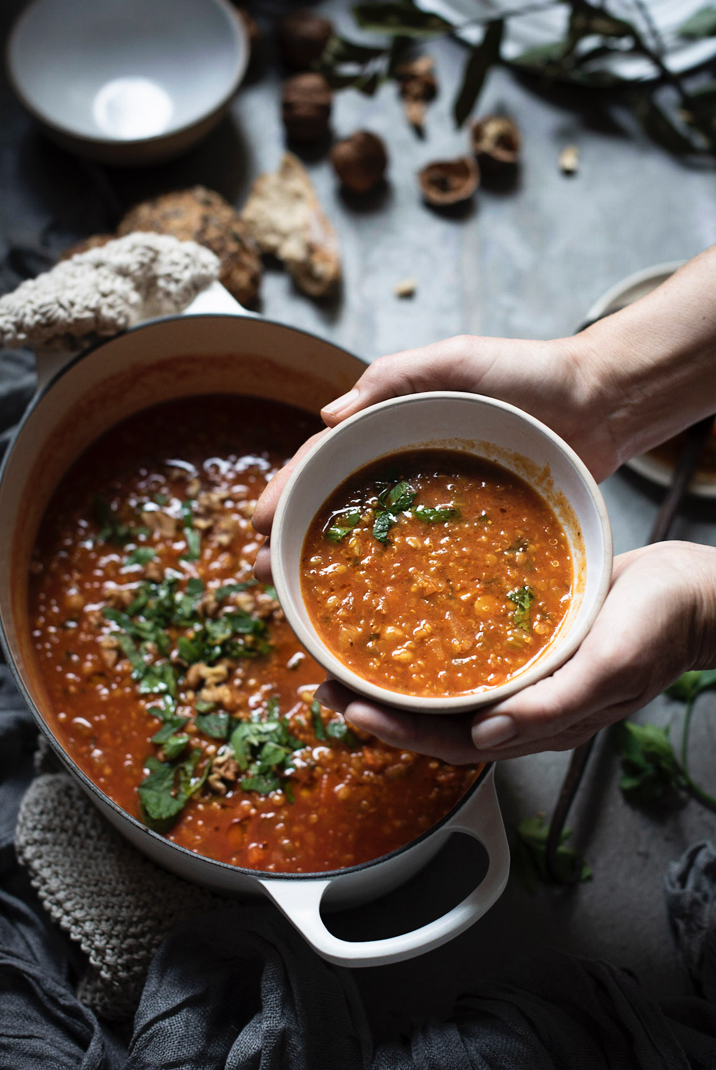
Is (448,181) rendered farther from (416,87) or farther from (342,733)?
(342,733)

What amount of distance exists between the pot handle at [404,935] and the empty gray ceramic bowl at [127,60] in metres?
1.97

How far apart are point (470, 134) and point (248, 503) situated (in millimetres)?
1442

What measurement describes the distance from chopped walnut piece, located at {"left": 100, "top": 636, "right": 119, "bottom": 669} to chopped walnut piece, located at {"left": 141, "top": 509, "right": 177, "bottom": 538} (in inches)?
10.2

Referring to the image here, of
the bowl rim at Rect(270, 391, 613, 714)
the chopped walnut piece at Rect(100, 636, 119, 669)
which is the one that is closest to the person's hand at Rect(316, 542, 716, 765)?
the bowl rim at Rect(270, 391, 613, 714)

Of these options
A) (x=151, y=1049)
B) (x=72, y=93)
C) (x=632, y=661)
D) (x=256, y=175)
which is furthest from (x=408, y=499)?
(x=72, y=93)

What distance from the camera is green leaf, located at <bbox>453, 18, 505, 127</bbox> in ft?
7.84

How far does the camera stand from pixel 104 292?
1.73 meters

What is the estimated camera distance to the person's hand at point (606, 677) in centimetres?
126

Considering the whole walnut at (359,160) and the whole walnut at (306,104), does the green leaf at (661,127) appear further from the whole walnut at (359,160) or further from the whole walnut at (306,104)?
the whole walnut at (306,104)

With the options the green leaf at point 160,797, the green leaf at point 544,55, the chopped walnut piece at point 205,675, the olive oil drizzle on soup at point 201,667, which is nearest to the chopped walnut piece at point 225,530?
the olive oil drizzle on soup at point 201,667

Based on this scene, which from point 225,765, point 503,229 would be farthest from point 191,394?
point 503,229

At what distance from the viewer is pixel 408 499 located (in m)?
Answer: 1.43

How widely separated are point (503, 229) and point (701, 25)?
845 mm

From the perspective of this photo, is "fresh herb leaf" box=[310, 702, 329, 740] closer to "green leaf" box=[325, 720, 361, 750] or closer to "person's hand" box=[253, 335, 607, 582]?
"green leaf" box=[325, 720, 361, 750]
